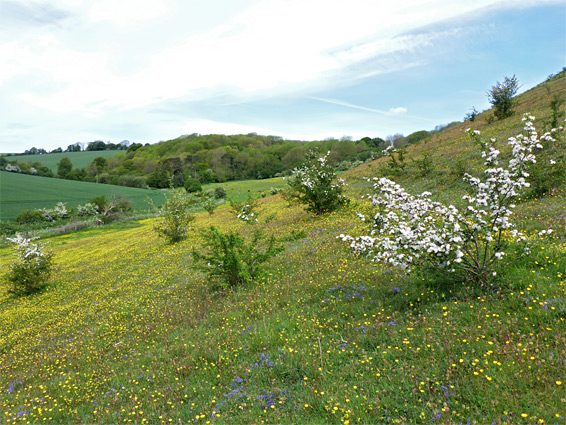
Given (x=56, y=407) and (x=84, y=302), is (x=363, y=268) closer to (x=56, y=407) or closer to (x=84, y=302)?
(x=56, y=407)

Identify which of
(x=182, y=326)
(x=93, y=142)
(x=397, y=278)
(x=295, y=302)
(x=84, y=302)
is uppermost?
(x=93, y=142)

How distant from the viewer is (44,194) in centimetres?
7244

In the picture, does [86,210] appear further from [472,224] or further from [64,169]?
[64,169]

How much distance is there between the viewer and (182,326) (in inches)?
310

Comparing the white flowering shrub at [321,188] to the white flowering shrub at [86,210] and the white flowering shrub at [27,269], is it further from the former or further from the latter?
the white flowering shrub at [86,210]

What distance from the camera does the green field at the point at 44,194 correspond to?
2476 inches

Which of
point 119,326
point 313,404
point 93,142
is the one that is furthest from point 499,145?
point 93,142

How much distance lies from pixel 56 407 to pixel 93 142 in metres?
219

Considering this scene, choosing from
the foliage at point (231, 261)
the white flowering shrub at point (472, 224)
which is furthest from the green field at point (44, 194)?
the white flowering shrub at point (472, 224)

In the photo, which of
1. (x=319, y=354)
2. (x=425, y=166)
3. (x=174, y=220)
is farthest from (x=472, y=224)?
(x=174, y=220)

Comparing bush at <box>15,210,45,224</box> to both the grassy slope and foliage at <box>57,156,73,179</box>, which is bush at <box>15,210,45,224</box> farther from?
foliage at <box>57,156,73,179</box>

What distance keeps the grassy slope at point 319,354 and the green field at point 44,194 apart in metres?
65.3

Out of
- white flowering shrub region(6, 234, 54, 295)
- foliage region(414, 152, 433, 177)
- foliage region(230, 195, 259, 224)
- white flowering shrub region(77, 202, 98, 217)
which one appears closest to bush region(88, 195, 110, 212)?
white flowering shrub region(77, 202, 98, 217)

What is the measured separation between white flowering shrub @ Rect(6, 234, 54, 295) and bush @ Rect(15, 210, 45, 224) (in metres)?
48.5
